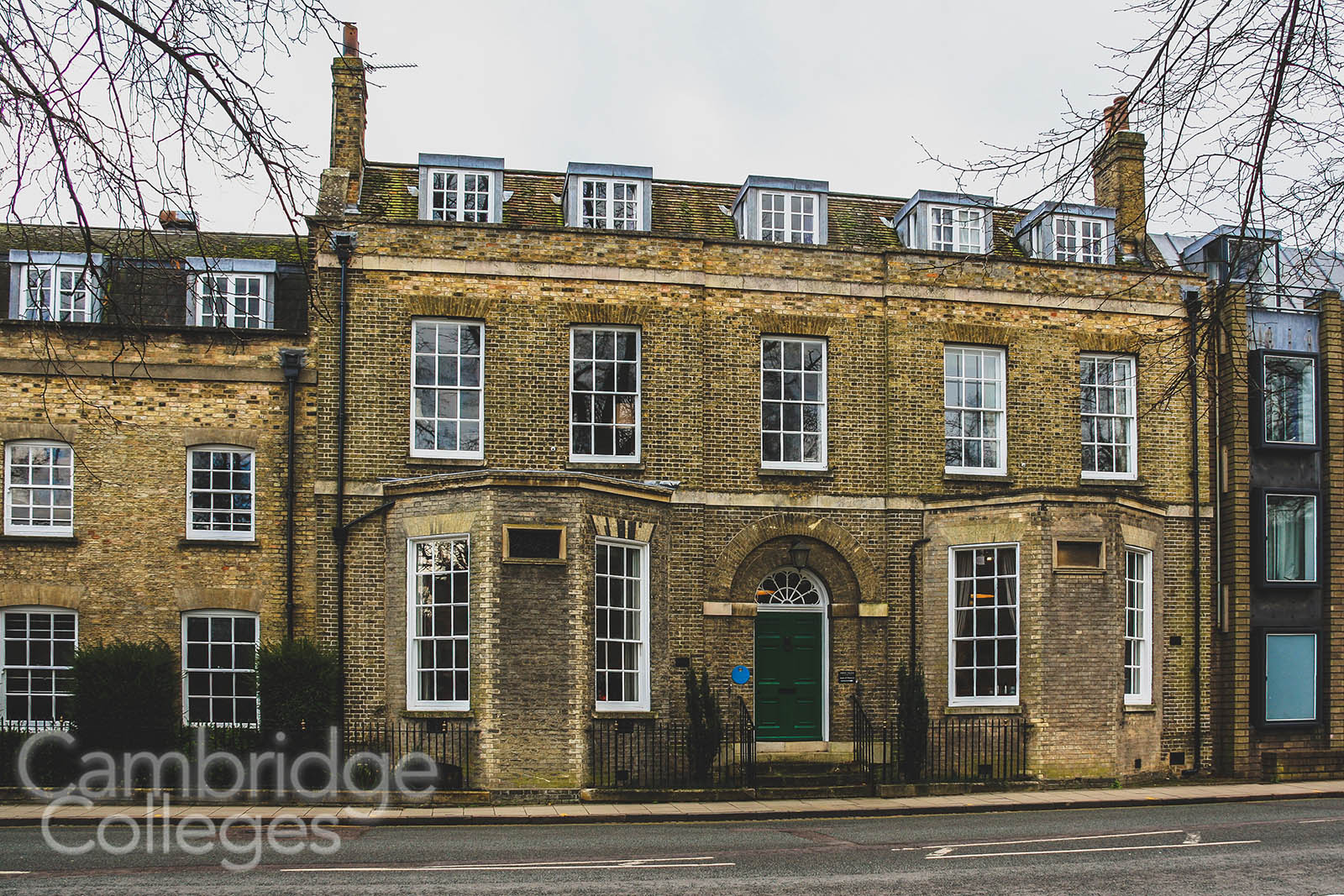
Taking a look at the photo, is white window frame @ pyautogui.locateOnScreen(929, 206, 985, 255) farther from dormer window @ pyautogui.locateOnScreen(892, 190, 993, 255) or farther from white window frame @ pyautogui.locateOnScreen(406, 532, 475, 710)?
white window frame @ pyautogui.locateOnScreen(406, 532, 475, 710)

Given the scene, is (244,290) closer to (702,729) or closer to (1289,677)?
(702,729)

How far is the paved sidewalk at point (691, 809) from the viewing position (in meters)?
14.7

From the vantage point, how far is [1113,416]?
20.9 metres

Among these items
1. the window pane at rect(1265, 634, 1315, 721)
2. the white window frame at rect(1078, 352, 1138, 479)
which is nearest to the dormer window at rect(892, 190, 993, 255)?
the white window frame at rect(1078, 352, 1138, 479)

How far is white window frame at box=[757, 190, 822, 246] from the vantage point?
68.4ft

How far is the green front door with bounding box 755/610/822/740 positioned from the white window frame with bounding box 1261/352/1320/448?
836cm

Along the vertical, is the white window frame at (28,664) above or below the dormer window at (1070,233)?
below

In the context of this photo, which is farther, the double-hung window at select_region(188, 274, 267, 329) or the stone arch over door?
the double-hung window at select_region(188, 274, 267, 329)

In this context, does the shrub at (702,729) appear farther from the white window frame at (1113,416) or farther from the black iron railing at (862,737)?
the white window frame at (1113,416)

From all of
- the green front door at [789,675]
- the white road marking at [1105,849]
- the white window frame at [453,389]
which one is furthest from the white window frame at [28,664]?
the white road marking at [1105,849]

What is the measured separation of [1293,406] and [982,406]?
5.47 m

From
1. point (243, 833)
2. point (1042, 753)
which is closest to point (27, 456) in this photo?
point (243, 833)

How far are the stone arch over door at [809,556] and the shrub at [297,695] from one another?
20.0ft

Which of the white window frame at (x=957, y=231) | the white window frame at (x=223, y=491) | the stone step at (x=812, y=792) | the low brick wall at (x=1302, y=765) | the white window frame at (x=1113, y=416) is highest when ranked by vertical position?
the white window frame at (x=957, y=231)
